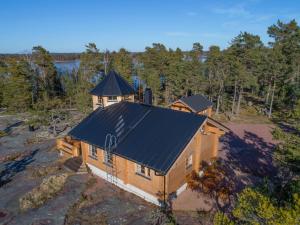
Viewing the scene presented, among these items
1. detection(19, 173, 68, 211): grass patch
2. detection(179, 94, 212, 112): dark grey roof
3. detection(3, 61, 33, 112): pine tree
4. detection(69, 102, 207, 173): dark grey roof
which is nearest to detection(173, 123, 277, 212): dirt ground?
detection(69, 102, 207, 173): dark grey roof

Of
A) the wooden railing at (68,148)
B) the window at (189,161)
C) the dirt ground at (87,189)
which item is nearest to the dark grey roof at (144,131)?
the wooden railing at (68,148)

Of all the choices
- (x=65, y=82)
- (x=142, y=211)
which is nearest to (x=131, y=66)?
(x=65, y=82)

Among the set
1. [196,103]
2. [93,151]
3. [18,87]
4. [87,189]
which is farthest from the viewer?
[18,87]

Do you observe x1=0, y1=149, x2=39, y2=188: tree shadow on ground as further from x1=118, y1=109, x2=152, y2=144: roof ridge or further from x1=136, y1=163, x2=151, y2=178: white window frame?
x1=136, y1=163, x2=151, y2=178: white window frame

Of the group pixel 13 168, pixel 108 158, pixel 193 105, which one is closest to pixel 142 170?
pixel 108 158

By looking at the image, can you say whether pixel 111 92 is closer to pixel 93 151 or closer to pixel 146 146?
pixel 93 151

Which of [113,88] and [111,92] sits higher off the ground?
[113,88]
